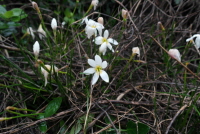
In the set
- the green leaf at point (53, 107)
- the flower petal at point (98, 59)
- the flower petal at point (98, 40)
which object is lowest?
the green leaf at point (53, 107)

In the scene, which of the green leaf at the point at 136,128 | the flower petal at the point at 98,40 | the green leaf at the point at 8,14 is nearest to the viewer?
the green leaf at the point at 136,128

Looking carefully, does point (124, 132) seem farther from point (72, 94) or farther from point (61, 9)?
point (61, 9)

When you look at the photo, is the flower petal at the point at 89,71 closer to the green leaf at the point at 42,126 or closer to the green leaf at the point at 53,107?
the green leaf at the point at 53,107

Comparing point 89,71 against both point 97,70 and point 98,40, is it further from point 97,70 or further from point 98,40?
point 98,40

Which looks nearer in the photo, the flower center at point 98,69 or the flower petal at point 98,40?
the flower center at point 98,69

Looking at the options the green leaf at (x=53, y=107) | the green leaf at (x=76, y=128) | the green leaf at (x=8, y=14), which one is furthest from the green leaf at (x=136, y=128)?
the green leaf at (x=8, y=14)

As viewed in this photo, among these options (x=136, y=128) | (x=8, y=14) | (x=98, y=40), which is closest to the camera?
(x=136, y=128)

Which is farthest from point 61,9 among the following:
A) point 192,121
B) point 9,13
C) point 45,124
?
point 192,121

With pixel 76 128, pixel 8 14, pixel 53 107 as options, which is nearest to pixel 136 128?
pixel 76 128

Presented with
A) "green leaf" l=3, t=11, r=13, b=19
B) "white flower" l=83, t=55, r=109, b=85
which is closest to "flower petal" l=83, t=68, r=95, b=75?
→ "white flower" l=83, t=55, r=109, b=85
